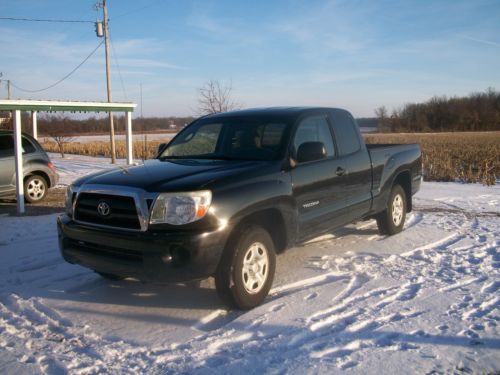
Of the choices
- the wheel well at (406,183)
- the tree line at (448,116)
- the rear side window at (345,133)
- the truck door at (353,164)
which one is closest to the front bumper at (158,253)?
the truck door at (353,164)

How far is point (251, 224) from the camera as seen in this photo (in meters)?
4.25

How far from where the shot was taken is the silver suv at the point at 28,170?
32.0 feet

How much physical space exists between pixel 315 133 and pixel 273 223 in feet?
4.47

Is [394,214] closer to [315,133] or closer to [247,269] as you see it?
[315,133]

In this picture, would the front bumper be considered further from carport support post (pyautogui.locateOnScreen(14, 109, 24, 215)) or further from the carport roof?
the carport roof

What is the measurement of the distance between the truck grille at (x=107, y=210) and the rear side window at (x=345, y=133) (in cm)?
281

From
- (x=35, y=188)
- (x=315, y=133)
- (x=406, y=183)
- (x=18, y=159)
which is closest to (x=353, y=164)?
(x=315, y=133)

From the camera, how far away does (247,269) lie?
13.8 ft

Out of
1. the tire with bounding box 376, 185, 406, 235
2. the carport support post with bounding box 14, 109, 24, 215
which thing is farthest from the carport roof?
the tire with bounding box 376, 185, 406, 235

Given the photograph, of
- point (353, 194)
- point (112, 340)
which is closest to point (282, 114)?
point (353, 194)

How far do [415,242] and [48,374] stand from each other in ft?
16.6

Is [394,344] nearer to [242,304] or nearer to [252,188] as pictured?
[242,304]

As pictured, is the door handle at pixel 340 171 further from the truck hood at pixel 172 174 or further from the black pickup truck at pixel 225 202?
the truck hood at pixel 172 174

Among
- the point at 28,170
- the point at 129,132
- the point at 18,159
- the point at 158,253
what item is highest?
the point at 129,132
